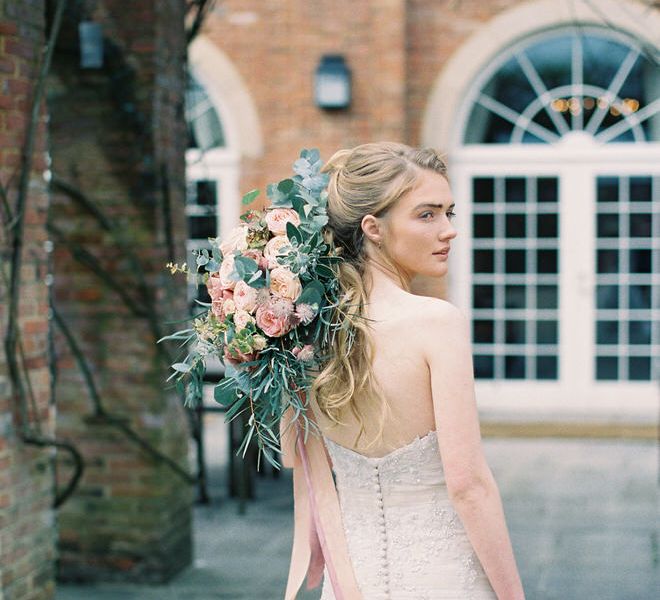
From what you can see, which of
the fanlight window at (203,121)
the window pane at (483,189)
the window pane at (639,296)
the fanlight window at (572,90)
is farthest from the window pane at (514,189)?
the fanlight window at (203,121)

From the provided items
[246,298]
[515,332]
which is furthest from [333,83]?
[246,298]

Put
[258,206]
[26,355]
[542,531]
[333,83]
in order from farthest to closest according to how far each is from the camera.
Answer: [258,206] < [333,83] < [542,531] < [26,355]

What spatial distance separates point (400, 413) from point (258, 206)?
25.4 feet

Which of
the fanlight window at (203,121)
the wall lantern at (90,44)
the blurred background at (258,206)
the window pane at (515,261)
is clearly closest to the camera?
the blurred background at (258,206)

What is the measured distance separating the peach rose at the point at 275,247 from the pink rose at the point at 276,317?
8 centimetres

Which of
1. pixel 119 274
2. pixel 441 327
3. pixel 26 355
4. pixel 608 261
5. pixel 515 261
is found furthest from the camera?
pixel 515 261

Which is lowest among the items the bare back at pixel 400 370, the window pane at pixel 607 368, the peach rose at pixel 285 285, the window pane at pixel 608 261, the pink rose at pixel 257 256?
the window pane at pixel 607 368

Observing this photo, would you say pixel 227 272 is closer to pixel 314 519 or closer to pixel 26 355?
pixel 314 519

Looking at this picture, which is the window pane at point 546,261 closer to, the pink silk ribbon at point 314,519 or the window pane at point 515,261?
the window pane at point 515,261

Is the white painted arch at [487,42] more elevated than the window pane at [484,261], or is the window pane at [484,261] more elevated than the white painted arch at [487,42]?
the white painted arch at [487,42]

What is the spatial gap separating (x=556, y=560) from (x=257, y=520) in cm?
190

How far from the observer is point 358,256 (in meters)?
2.33

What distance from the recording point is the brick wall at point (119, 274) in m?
5.14

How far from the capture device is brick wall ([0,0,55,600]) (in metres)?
3.90
